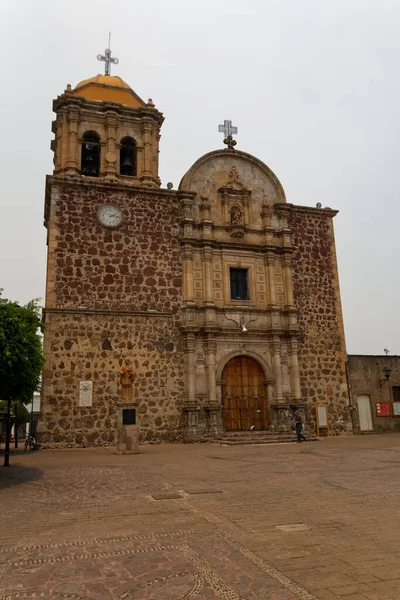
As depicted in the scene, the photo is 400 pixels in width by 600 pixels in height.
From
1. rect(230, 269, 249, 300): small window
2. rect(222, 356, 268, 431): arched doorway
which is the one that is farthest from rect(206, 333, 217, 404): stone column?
rect(230, 269, 249, 300): small window

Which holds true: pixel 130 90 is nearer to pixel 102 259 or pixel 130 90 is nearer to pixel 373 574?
pixel 102 259

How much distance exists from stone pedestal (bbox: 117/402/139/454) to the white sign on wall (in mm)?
2447

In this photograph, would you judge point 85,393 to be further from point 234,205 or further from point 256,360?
point 234,205

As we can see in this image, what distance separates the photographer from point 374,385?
2173 centimetres

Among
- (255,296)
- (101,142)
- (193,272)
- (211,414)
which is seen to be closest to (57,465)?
(211,414)

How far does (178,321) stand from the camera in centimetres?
1897

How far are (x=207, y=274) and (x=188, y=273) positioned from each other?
805 mm

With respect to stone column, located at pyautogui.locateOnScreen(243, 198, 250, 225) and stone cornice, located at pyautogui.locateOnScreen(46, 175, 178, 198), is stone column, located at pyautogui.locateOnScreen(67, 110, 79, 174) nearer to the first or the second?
stone cornice, located at pyautogui.locateOnScreen(46, 175, 178, 198)

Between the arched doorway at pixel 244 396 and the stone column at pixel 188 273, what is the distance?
316 cm

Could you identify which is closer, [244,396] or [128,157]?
[244,396]

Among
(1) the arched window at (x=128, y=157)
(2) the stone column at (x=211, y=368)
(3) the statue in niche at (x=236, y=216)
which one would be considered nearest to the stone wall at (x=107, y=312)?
(2) the stone column at (x=211, y=368)

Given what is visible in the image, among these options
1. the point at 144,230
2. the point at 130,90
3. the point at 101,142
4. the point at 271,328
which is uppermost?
the point at 130,90

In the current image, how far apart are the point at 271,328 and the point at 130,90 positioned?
12.6m

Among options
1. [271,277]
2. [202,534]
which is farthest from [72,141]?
[202,534]
